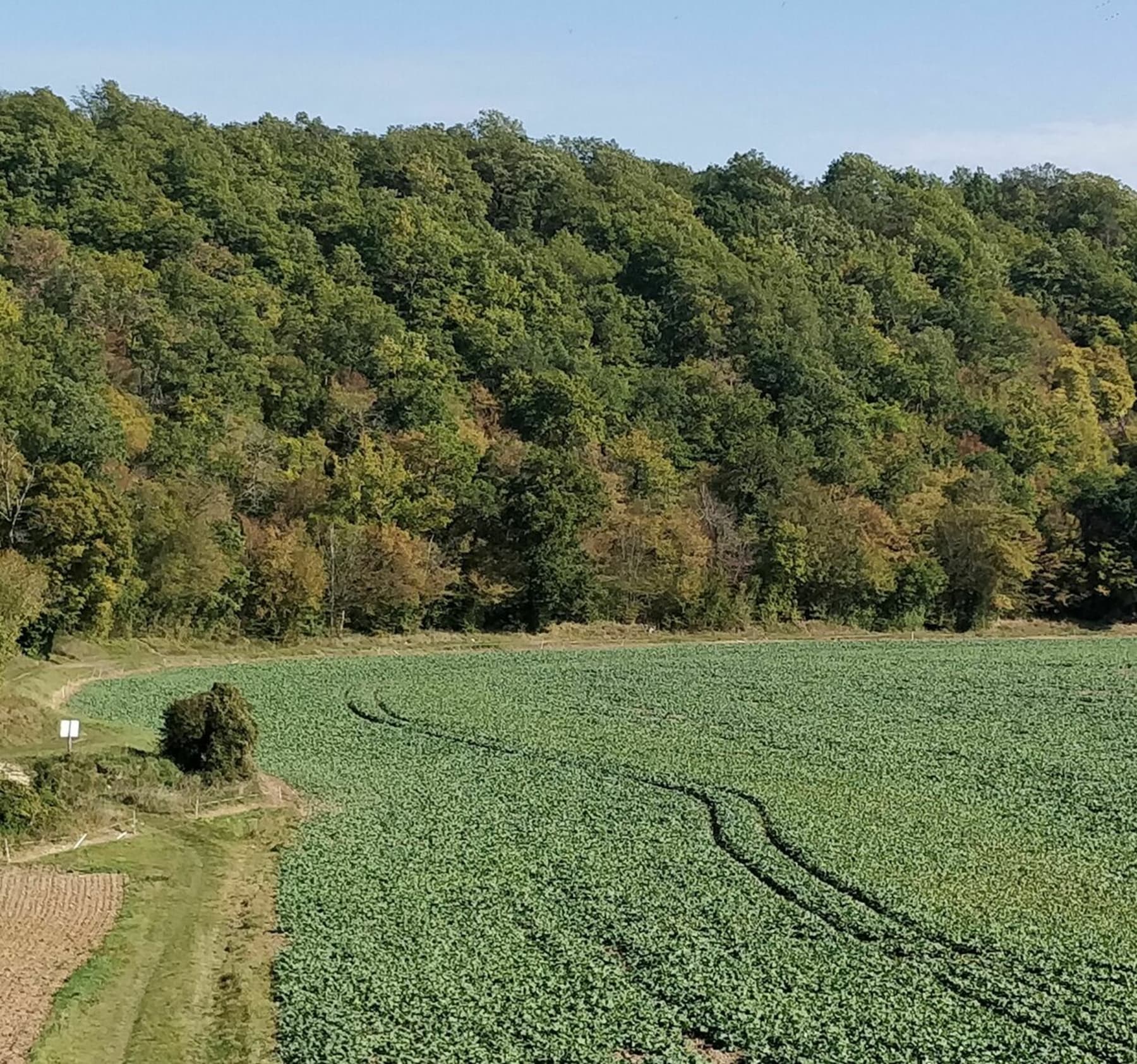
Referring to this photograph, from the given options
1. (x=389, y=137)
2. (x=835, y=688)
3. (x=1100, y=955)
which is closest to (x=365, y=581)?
(x=835, y=688)

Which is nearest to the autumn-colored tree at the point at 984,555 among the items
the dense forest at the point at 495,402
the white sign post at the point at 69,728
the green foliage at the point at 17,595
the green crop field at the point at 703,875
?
the dense forest at the point at 495,402

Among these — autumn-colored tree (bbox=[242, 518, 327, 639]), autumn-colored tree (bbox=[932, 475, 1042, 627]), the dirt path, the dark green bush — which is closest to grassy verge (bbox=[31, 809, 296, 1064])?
the dirt path

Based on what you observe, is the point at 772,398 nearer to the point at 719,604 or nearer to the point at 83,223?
the point at 719,604

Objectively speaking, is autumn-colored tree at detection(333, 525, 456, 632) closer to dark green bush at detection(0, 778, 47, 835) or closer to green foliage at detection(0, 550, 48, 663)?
green foliage at detection(0, 550, 48, 663)

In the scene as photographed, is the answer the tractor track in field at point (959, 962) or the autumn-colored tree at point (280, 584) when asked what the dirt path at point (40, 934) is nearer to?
the tractor track in field at point (959, 962)

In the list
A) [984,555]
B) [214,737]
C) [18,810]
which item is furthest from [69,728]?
[984,555]
